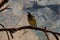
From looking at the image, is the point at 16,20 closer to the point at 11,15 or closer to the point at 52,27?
the point at 11,15

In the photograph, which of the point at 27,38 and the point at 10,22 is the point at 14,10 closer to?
the point at 10,22

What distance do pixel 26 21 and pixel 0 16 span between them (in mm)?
155

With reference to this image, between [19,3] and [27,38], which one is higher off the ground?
[19,3]

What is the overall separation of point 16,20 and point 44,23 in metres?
0.16

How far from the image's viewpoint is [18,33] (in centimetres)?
89

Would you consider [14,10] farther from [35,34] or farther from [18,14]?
[35,34]

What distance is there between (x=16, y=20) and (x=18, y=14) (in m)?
0.04

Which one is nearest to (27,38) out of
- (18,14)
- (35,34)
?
(35,34)

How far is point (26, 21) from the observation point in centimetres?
91

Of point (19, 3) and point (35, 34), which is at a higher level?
point (19, 3)

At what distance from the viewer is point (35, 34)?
2.92 ft

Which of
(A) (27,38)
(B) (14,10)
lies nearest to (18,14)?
(B) (14,10)

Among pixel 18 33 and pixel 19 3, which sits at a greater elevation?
pixel 19 3

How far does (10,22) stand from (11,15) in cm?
4
